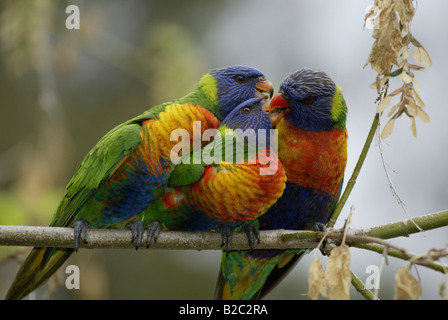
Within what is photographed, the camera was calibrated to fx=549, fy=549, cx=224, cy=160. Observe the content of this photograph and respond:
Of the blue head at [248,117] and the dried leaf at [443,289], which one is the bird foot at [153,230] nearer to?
the blue head at [248,117]

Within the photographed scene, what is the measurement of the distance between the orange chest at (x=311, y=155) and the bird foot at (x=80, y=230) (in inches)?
45.6

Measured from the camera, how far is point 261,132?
298cm

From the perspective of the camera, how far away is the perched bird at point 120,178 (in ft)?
9.86

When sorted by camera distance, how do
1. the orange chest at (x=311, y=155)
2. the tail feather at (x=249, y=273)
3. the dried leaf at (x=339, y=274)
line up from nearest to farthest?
the dried leaf at (x=339, y=274), the orange chest at (x=311, y=155), the tail feather at (x=249, y=273)

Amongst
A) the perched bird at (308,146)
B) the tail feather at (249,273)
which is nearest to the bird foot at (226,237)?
the perched bird at (308,146)

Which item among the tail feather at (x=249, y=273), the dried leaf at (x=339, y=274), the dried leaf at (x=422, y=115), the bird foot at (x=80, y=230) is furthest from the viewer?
the tail feather at (x=249, y=273)

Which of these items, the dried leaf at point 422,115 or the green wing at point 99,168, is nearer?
the dried leaf at point 422,115

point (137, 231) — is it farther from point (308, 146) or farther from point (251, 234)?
point (308, 146)

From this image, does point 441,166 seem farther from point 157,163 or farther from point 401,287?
point 401,287

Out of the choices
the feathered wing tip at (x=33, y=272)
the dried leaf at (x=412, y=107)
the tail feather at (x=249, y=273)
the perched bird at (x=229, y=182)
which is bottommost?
the tail feather at (x=249, y=273)

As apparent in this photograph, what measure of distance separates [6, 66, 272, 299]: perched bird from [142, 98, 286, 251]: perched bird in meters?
0.12

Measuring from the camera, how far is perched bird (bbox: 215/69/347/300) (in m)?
3.17

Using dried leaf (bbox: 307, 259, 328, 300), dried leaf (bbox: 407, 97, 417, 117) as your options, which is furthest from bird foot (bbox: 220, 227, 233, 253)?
dried leaf (bbox: 407, 97, 417, 117)

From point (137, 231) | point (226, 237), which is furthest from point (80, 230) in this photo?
point (226, 237)
